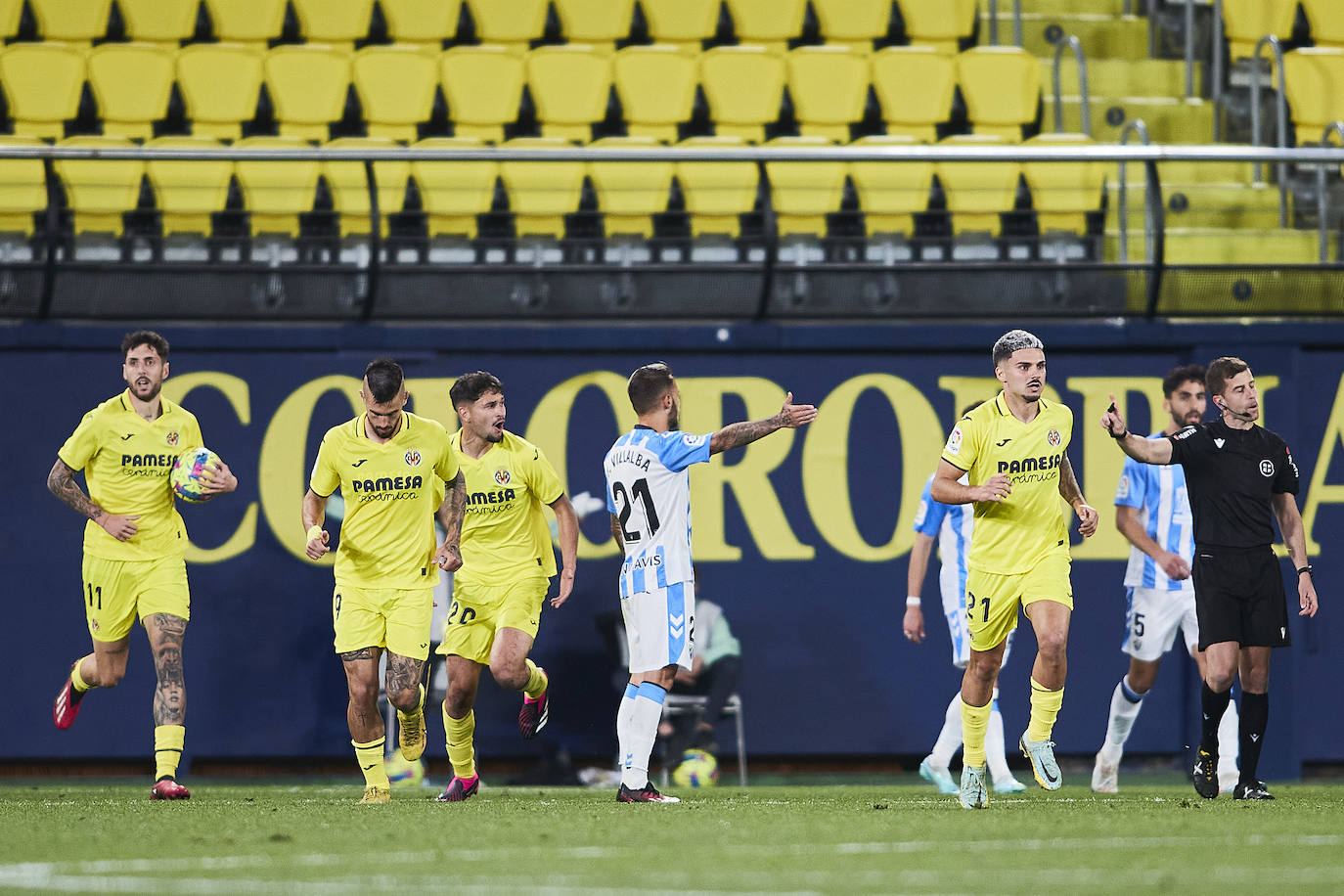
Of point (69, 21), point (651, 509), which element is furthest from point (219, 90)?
point (651, 509)

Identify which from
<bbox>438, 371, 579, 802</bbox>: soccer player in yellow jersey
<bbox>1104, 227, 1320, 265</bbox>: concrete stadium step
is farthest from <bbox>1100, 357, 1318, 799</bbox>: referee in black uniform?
<bbox>1104, 227, 1320, 265</bbox>: concrete stadium step

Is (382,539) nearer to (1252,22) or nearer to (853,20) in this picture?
(853,20)

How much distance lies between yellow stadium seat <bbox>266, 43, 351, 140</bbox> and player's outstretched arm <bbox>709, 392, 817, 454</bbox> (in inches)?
285

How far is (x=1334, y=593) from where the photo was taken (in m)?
11.0

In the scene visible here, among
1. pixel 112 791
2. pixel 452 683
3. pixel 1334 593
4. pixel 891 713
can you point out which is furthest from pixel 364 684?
pixel 1334 593

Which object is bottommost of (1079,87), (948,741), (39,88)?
(948,741)

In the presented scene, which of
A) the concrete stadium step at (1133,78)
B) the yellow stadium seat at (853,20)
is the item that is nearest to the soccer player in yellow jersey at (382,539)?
the yellow stadium seat at (853,20)

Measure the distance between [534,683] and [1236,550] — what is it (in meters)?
3.72

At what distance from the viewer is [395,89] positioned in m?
13.6

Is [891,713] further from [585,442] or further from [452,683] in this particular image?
[452,683]

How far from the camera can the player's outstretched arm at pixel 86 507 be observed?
853 cm

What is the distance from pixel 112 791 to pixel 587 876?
542 cm

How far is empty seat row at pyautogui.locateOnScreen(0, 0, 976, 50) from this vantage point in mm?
14297

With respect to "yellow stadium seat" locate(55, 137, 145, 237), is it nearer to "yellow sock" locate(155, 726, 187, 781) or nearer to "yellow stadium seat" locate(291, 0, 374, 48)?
"yellow stadium seat" locate(291, 0, 374, 48)
